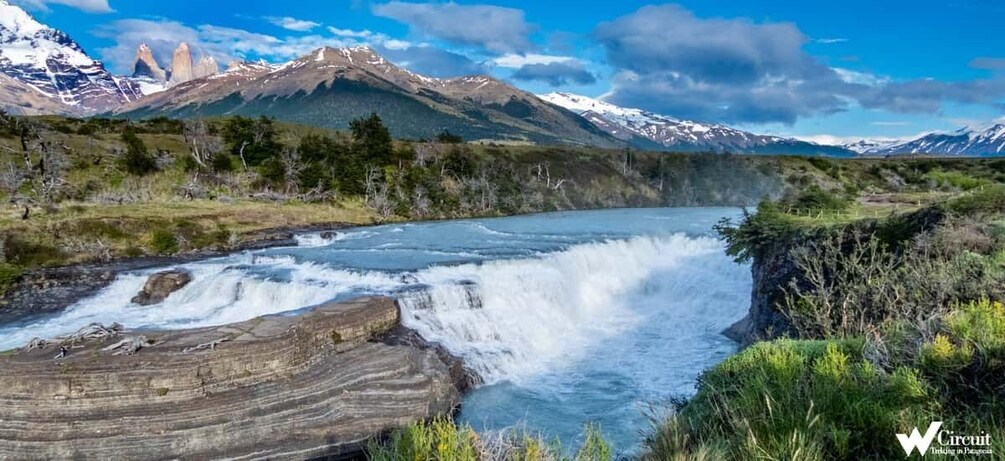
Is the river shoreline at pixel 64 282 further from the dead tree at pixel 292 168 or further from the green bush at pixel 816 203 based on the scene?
the green bush at pixel 816 203

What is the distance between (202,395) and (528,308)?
46.2ft

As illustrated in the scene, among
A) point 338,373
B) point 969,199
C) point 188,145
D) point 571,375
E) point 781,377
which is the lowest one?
point 571,375

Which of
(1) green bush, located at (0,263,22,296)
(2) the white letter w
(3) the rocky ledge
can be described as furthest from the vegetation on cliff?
(1) green bush, located at (0,263,22,296)

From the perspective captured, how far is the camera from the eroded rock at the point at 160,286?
73.8 feet

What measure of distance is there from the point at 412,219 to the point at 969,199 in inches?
1789

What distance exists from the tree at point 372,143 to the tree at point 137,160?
1962cm

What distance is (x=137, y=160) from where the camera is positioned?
153ft

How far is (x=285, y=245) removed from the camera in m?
34.4

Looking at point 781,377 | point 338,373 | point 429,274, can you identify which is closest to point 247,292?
point 429,274

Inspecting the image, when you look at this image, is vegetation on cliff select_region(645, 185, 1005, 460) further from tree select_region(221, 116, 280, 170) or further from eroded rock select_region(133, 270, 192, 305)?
tree select_region(221, 116, 280, 170)

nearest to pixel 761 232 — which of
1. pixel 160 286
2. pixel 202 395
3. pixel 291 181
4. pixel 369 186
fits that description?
pixel 202 395

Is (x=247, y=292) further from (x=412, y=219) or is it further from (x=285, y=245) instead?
(x=412, y=219)

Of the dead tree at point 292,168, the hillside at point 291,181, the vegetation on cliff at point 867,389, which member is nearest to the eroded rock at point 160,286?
the hillside at point 291,181

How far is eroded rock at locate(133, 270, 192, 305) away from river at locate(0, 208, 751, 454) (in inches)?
15.4
